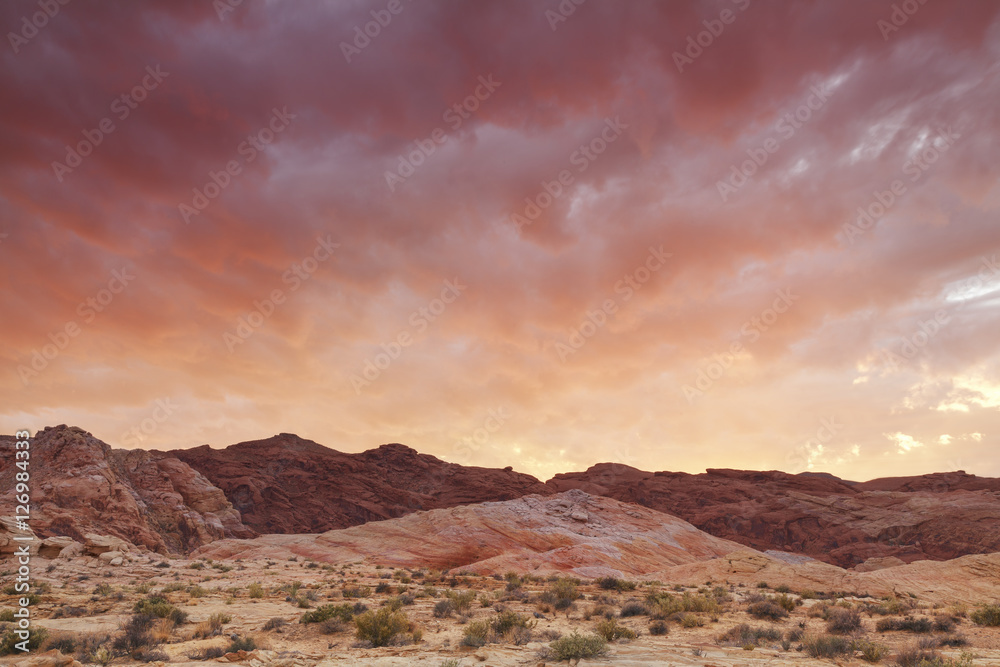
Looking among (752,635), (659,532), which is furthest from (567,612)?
(659,532)

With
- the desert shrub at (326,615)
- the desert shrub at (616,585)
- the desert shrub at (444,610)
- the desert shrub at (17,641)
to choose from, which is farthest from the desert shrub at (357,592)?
the desert shrub at (616,585)

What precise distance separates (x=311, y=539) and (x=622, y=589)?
39.2 m

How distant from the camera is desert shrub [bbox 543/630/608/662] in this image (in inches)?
396

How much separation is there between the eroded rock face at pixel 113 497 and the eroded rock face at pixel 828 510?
61.4 m

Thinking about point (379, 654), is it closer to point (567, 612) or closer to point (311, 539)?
point (567, 612)

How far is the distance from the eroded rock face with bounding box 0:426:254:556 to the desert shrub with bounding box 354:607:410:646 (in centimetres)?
3095

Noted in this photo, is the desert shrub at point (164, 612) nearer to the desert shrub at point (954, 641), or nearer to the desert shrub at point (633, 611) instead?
the desert shrub at point (633, 611)

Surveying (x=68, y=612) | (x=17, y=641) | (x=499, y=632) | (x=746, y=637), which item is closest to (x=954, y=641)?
(x=746, y=637)

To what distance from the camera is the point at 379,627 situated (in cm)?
1196

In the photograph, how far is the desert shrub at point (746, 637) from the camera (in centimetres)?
1193

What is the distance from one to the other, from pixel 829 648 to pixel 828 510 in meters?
81.4

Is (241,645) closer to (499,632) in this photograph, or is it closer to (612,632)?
(499,632)

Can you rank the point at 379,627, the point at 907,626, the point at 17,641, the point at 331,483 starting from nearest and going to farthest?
the point at 17,641 < the point at 379,627 < the point at 907,626 < the point at 331,483

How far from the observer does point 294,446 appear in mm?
100188
